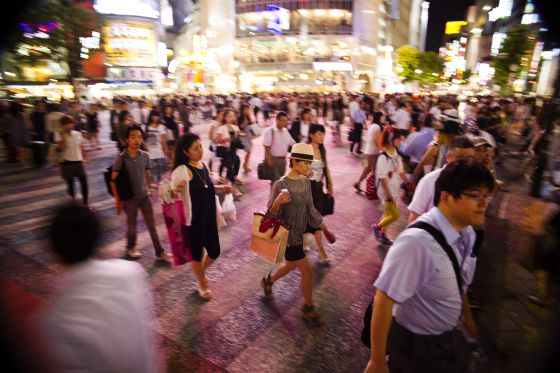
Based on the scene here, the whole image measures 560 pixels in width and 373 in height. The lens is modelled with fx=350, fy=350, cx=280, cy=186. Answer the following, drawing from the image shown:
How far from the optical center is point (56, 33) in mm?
14414

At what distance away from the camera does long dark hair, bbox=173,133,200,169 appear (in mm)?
3732

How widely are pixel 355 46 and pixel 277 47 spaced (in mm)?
15696

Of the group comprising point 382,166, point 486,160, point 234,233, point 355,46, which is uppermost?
point 355,46

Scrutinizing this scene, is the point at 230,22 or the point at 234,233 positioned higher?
the point at 230,22

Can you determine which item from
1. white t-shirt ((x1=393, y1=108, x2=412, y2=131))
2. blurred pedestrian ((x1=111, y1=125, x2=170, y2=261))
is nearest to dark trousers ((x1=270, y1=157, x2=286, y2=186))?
blurred pedestrian ((x1=111, y1=125, x2=170, y2=261))

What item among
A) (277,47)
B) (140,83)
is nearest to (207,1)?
(277,47)

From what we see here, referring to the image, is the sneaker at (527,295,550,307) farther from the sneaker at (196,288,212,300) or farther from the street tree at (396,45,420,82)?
the street tree at (396,45,420,82)

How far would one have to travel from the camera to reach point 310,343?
3.35 m

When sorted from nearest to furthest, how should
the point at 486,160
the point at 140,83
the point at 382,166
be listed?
1. the point at 486,160
2. the point at 382,166
3. the point at 140,83

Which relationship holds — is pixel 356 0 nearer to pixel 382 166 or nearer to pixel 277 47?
pixel 277 47

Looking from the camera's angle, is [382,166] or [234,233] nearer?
[382,166]

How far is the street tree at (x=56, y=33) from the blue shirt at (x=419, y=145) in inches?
496

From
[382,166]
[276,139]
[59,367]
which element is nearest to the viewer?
[59,367]

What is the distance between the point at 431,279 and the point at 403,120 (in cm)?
1141
